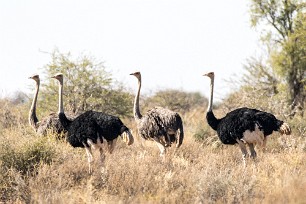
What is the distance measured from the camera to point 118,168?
7.42 m

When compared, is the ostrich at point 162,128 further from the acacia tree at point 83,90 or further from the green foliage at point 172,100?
the green foliage at point 172,100

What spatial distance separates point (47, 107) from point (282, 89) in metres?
7.47

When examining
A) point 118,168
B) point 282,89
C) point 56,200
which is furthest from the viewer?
point 282,89

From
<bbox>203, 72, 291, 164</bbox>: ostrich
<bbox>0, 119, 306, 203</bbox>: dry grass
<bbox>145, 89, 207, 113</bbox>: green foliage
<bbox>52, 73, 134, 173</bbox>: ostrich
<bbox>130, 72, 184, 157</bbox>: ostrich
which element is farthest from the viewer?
<bbox>145, 89, 207, 113</bbox>: green foliage

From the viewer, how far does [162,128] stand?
10.4 m

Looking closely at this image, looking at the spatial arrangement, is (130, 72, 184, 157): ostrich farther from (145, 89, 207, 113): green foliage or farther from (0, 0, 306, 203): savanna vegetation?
(145, 89, 207, 113): green foliage

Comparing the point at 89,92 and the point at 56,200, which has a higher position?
the point at 89,92

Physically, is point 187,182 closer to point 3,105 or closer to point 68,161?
point 68,161

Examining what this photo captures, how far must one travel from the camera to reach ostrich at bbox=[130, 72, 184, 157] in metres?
10.4

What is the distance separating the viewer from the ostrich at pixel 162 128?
409 inches

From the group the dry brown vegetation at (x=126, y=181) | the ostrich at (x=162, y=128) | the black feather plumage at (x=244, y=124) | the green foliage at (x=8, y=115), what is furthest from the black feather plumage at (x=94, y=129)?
the green foliage at (x=8, y=115)

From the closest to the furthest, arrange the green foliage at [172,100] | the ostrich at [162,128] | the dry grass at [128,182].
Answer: the dry grass at [128,182] → the ostrich at [162,128] → the green foliage at [172,100]

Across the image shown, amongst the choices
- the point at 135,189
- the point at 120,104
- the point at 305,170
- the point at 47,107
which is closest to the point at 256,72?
the point at 120,104

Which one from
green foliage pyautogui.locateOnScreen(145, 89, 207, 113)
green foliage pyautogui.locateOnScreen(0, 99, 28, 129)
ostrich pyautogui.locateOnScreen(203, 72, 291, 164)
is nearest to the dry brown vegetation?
ostrich pyautogui.locateOnScreen(203, 72, 291, 164)
